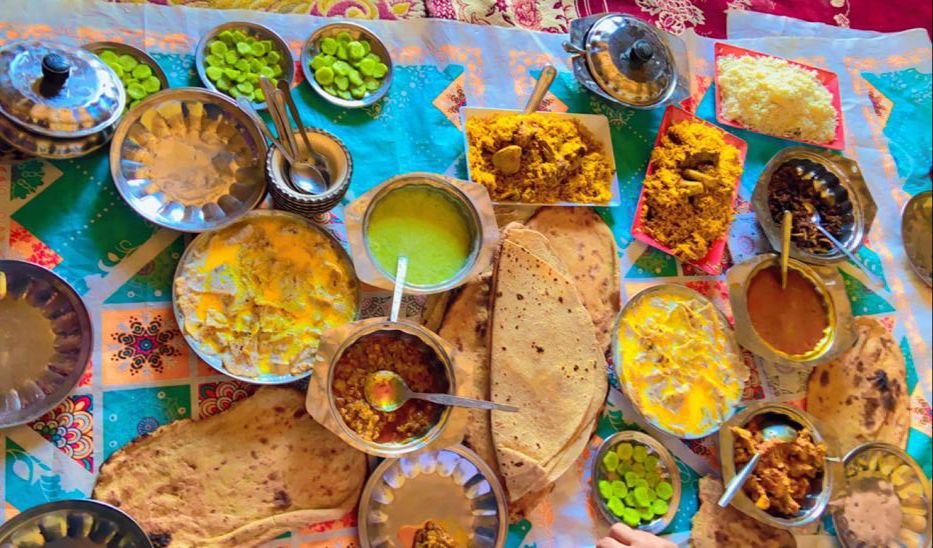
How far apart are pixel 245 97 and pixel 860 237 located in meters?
1.78

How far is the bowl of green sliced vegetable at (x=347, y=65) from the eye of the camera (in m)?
1.88

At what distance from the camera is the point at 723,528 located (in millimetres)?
1867

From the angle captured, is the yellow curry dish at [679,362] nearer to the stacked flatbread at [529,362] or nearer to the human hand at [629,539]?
the stacked flatbread at [529,362]

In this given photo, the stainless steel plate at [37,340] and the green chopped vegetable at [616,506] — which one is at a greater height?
the stainless steel plate at [37,340]

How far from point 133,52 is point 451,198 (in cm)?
81

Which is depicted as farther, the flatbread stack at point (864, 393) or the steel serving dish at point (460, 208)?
the flatbread stack at point (864, 393)

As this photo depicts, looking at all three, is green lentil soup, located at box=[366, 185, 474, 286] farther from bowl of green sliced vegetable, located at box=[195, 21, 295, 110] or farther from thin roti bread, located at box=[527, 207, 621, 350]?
bowl of green sliced vegetable, located at box=[195, 21, 295, 110]

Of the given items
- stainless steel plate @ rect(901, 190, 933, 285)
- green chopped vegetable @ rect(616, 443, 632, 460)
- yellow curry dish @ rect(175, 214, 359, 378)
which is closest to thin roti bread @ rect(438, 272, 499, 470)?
yellow curry dish @ rect(175, 214, 359, 378)

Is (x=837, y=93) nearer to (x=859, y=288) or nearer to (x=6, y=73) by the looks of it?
(x=859, y=288)

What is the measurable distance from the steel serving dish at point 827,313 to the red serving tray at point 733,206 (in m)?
0.07

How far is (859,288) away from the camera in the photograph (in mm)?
2309

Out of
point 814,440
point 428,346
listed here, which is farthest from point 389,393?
point 814,440

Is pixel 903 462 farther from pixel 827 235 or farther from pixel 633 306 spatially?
pixel 633 306

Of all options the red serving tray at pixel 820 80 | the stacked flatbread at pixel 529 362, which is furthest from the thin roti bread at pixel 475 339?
the red serving tray at pixel 820 80
